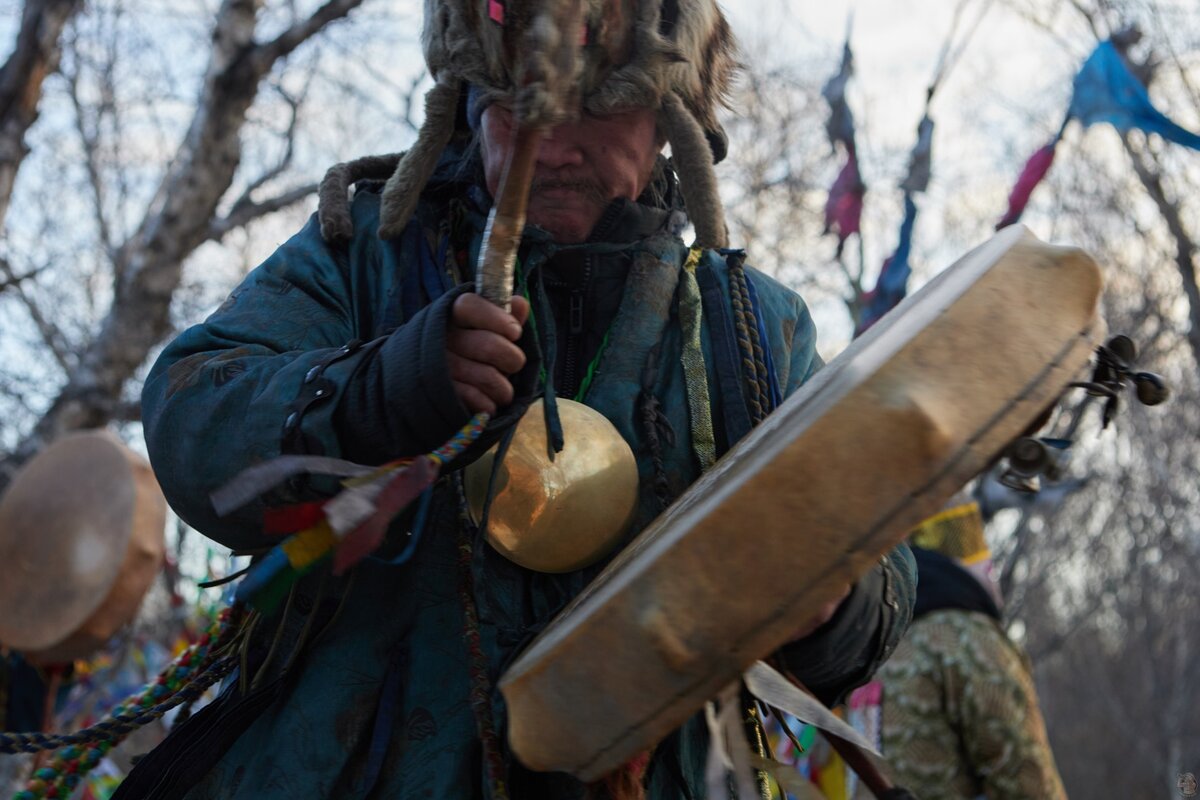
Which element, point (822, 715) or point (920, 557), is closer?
point (822, 715)

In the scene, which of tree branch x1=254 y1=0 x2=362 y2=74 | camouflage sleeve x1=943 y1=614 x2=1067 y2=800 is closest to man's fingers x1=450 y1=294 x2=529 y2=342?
camouflage sleeve x1=943 y1=614 x2=1067 y2=800

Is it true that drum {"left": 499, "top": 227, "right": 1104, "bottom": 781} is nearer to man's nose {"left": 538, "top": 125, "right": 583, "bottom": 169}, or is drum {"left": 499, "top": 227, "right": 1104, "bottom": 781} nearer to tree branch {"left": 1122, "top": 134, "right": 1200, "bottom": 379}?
man's nose {"left": 538, "top": 125, "right": 583, "bottom": 169}

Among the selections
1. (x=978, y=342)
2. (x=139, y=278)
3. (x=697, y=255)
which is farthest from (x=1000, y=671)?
(x=139, y=278)

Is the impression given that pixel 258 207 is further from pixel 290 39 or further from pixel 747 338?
pixel 747 338

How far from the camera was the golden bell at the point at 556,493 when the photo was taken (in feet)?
5.08

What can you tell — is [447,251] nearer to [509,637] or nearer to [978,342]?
[509,637]

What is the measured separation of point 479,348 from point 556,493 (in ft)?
0.83

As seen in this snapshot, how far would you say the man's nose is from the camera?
174 centimetres

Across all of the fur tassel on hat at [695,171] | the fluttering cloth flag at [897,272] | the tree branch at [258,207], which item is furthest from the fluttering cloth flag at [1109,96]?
the tree branch at [258,207]

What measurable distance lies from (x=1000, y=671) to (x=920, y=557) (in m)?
0.47

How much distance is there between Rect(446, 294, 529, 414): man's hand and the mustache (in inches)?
17.0

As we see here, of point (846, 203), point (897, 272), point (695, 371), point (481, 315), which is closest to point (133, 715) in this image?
point (481, 315)

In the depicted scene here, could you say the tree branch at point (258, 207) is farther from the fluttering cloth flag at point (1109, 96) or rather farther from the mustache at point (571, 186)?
the mustache at point (571, 186)

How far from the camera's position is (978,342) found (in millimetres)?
1189
